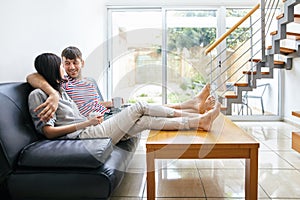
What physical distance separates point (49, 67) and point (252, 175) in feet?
4.81

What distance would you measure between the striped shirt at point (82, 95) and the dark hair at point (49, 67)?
1.19 ft

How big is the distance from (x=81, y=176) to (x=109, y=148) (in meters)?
0.24

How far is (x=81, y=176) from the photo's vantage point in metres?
1.62

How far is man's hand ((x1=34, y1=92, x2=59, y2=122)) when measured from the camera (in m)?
1.85

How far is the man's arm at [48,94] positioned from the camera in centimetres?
185

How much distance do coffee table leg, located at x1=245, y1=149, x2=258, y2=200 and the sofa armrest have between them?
2.79ft

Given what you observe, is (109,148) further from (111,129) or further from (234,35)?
(234,35)

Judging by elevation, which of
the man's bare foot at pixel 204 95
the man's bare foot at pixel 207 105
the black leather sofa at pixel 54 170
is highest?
the man's bare foot at pixel 204 95

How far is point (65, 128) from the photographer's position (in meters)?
1.92

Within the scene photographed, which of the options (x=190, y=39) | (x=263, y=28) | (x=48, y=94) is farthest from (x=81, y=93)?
(x=190, y=39)

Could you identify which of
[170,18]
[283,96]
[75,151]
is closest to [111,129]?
[75,151]

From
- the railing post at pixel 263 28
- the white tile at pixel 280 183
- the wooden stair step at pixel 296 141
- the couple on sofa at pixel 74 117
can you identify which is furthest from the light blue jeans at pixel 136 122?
the railing post at pixel 263 28

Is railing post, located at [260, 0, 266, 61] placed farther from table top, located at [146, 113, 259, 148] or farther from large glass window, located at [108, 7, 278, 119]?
table top, located at [146, 113, 259, 148]

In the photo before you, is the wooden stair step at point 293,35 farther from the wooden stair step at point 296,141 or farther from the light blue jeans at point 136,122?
the light blue jeans at point 136,122
